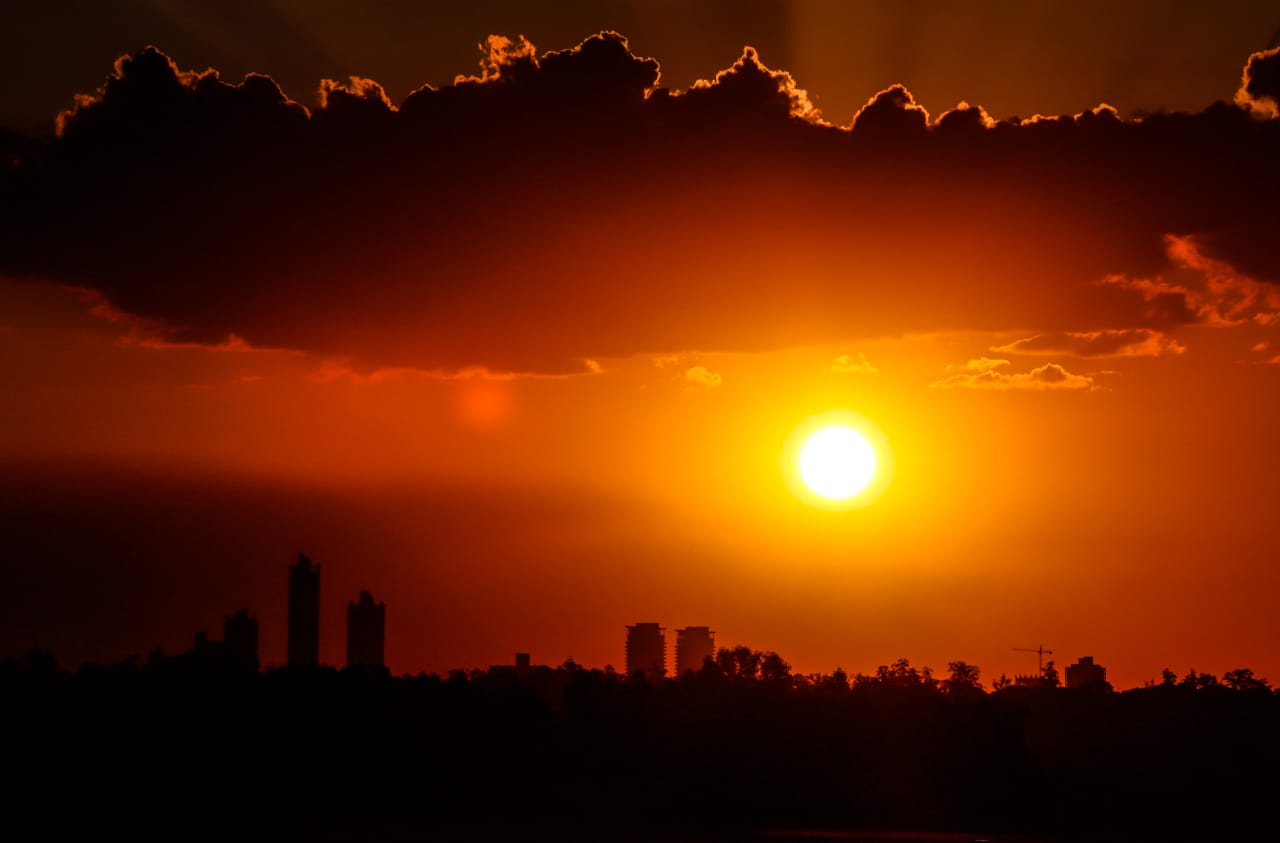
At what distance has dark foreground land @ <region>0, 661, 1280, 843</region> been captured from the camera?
14750 centimetres

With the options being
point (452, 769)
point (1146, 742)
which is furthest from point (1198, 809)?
point (452, 769)

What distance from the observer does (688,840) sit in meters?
130

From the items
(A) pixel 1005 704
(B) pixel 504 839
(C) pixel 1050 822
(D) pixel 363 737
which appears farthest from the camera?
(A) pixel 1005 704

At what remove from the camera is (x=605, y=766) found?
169m

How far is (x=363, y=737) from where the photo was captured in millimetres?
171875

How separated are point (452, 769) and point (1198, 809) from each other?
72.1 metres

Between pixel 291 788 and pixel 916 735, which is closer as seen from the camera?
pixel 291 788

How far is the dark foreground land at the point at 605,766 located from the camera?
484 ft

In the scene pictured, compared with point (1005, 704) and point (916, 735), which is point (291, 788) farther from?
point (1005, 704)

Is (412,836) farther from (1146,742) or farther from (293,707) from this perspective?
(1146,742)

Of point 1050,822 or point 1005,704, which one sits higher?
point 1005,704

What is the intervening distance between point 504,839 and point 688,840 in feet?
49.7

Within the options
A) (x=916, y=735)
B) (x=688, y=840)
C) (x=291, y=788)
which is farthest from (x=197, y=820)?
(x=916, y=735)

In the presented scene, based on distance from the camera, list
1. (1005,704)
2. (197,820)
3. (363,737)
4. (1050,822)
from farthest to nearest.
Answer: (1005,704), (363,737), (1050,822), (197,820)
